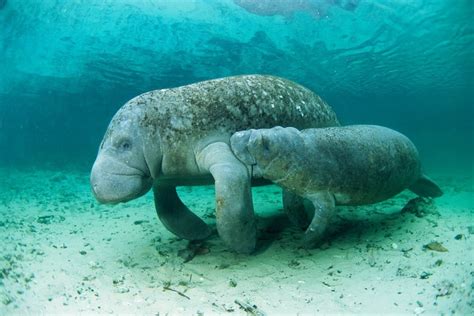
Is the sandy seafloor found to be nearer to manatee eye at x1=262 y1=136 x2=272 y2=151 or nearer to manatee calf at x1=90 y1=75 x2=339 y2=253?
manatee calf at x1=90 y1=75 x2=339 y2=253

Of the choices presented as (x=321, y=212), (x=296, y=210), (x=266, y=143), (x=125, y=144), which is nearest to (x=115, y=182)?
(x=125, y=144)

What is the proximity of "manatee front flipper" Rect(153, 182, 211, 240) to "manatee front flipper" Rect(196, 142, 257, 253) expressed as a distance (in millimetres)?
1283

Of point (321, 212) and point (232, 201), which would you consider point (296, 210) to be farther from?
point (232, 201)

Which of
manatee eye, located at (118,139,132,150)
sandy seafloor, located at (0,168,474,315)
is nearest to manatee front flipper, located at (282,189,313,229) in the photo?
sandy seafloor, located at (0,168,474,315)

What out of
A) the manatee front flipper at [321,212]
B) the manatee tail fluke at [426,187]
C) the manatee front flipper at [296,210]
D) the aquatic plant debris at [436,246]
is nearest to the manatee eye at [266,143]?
the manatee front flipper at [321,212]

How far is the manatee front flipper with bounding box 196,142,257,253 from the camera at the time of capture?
4.59 meters

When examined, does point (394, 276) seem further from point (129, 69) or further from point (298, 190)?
point (129, 69)

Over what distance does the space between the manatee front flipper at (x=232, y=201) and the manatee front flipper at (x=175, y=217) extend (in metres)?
1.28

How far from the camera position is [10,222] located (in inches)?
297

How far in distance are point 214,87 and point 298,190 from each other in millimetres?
Result: 1953

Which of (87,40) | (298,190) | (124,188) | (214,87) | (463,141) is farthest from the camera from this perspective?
(463,141)

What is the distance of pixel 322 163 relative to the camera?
16.6 feet

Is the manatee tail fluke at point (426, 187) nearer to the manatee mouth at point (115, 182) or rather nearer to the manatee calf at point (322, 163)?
the manatee calf at point (322, 163)

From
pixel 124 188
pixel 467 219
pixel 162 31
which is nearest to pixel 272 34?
pixel 162 31
